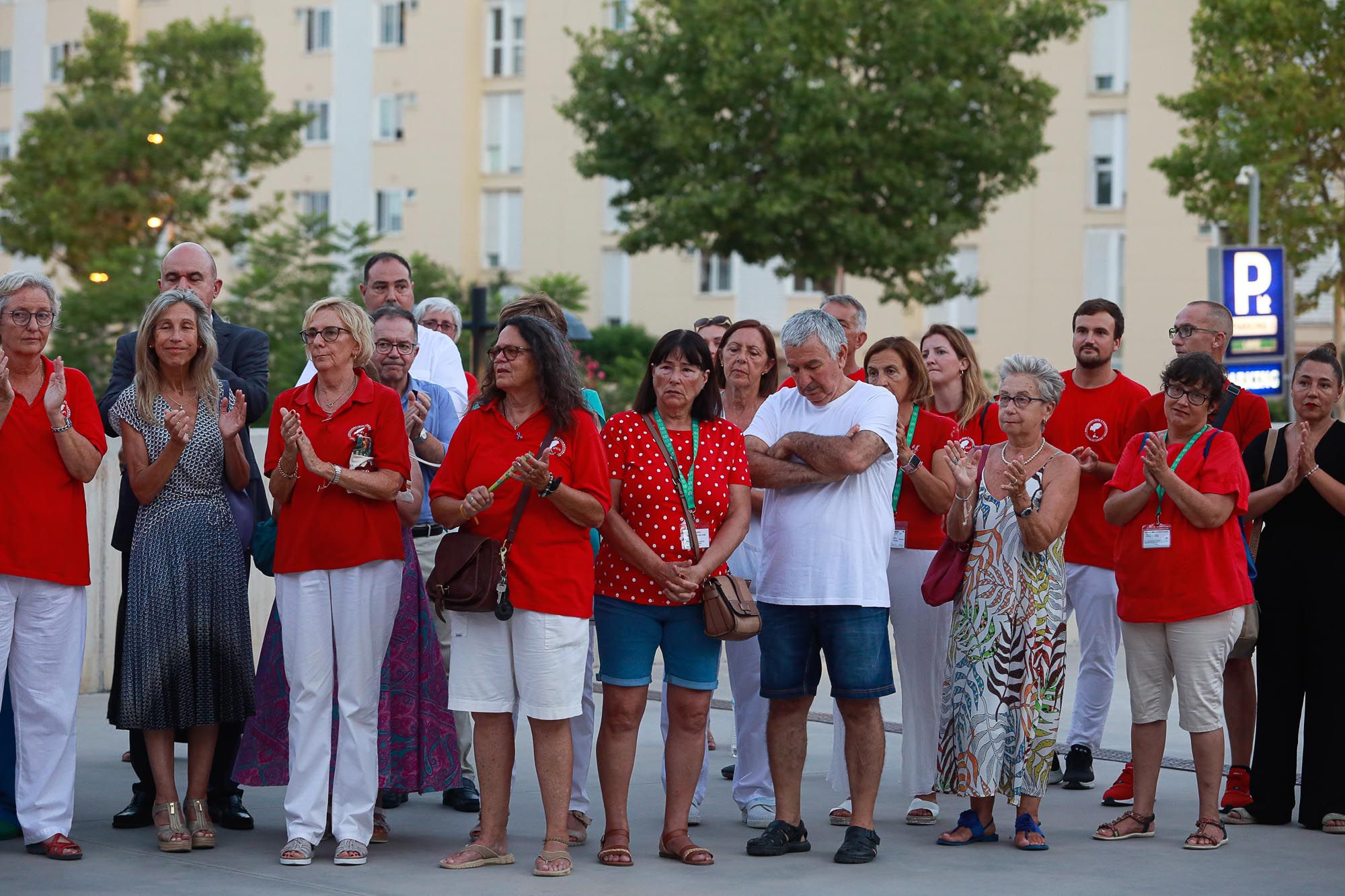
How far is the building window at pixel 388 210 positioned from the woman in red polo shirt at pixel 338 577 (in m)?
42.3

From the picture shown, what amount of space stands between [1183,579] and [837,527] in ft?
4.85

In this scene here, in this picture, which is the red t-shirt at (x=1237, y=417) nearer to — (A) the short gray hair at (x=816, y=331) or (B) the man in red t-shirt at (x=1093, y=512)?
(B) the man in red t-shirt at (x=1093, y=512)

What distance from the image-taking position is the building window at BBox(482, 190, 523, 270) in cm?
4712

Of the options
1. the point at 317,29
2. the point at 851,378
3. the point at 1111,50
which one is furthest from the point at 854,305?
the point at 317,29

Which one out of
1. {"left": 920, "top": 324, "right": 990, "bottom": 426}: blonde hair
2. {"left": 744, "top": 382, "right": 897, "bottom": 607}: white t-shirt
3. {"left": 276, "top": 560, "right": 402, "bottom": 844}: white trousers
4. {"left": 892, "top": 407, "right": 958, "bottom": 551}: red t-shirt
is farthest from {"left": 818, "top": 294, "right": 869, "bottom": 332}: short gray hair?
{"left": 276, "top": 560, "right": 402, "bottom": 844}: white trousers

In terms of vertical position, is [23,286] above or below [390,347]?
above

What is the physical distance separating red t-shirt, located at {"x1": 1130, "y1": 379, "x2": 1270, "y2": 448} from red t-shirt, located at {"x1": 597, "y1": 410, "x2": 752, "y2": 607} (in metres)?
2.20

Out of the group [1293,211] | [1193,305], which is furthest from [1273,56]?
[1193,305]

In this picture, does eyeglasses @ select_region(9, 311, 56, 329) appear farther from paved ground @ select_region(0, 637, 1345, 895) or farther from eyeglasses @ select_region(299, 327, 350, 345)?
paved ground @ select_region(0, 637, 1345, 895)

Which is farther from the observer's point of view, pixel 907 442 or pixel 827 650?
pixel 907 442

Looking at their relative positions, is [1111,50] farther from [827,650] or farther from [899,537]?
[827,650]

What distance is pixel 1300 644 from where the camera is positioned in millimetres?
7719

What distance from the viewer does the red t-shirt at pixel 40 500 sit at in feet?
21.6

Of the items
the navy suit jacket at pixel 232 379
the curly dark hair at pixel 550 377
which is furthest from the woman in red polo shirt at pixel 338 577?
the navy suit jacket at pixel 232 379
